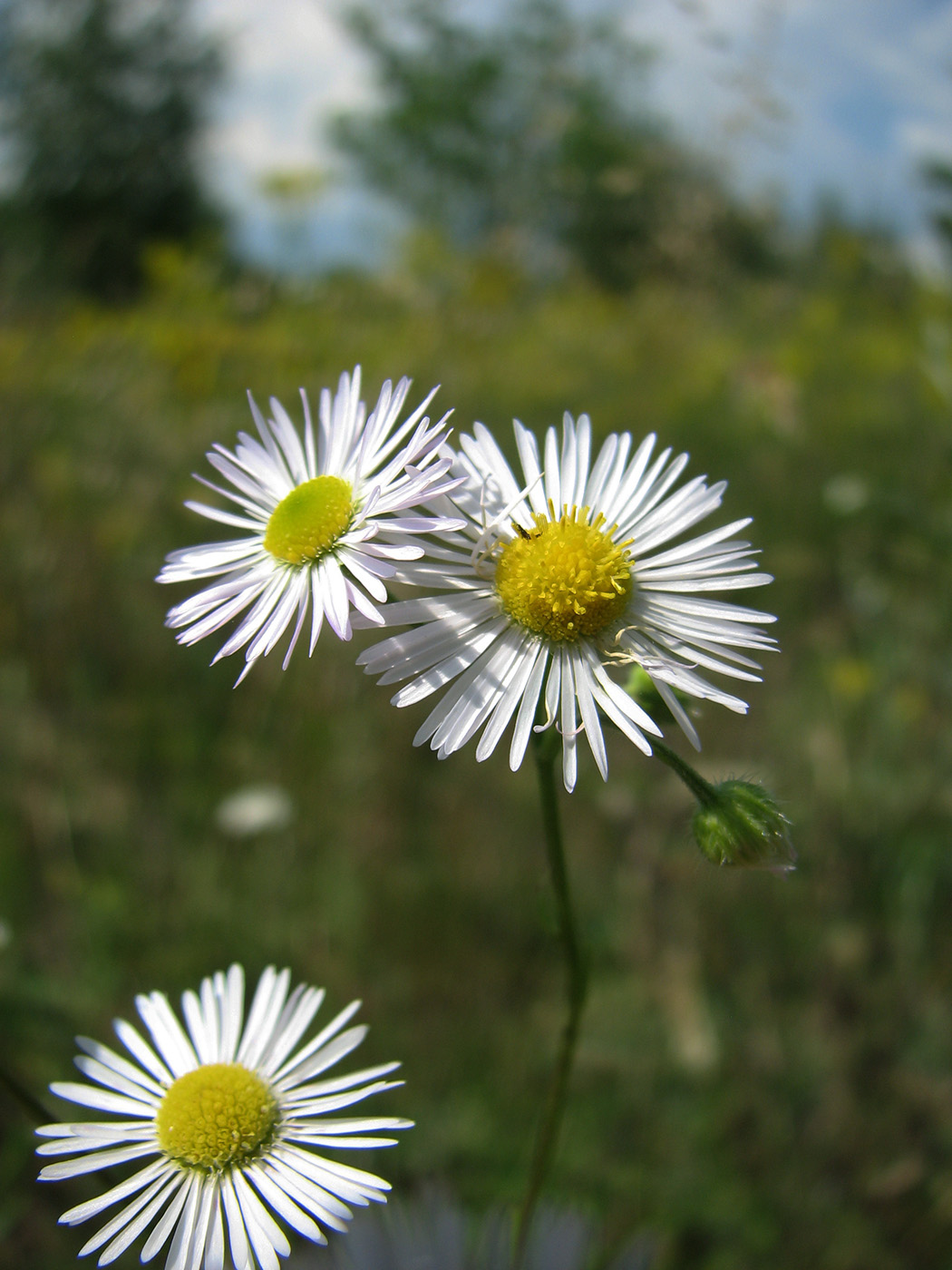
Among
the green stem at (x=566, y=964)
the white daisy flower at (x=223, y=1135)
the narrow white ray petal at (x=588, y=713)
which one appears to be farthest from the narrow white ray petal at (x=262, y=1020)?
the narrow white ray petal at (x=588, y=713)

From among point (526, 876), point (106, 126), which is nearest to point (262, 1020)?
point (526, 876)

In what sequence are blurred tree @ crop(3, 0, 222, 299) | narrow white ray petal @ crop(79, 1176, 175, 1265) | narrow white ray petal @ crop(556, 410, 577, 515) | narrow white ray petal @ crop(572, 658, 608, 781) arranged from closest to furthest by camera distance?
narrow white ray petal @ crop(79, 1176, 175, 1265) → narrow white ray petal @ crop(572, 658, 608, 781) → narrow white ray petal @ crop(556, 410, 577, 515) → blurred tree @ crop(3, 0, 222, 299)

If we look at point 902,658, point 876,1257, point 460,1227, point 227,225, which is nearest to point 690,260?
point 902,658

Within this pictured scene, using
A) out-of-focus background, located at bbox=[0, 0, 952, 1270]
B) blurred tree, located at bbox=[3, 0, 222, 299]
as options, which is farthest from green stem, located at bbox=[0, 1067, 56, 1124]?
blurred tree, located at bbox=[3, 0, 222, 299]

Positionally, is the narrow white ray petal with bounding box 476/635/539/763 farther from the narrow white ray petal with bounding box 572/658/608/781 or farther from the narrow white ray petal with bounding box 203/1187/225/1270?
the narrow white ray petal with bounding box 203/1187/225/1270

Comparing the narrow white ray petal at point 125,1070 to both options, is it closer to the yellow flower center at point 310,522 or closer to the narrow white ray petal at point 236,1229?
the narrow white ray petal at point 236,1229

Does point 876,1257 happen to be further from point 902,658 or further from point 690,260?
point 690,260

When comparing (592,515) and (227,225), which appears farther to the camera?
(227,225)
